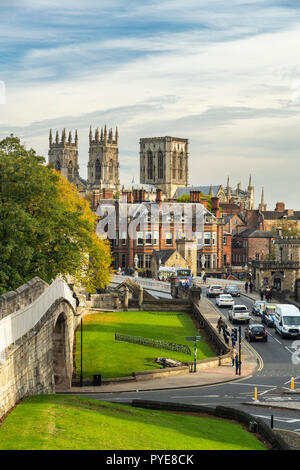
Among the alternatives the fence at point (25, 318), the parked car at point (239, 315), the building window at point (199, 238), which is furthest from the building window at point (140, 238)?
the fence at point (25, 318)

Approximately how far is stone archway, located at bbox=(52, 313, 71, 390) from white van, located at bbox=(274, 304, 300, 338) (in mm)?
20625

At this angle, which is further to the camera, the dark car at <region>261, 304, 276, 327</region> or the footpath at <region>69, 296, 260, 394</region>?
the dark car at <region>261, 304, 276, 327</region>

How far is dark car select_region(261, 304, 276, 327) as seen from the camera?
206ft

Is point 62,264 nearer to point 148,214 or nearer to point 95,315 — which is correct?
point 95,315

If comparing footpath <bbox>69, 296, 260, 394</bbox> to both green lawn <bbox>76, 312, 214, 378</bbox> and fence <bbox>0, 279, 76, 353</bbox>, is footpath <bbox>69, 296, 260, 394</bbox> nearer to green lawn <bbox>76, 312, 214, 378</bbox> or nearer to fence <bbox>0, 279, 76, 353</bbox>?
green lawn <bbox>76, 312, 214, 378</bbox>

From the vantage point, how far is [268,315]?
6431 cm

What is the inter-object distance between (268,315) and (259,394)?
25.2m

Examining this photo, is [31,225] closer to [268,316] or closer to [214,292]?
[268,316]

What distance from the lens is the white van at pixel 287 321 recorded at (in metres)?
56.8

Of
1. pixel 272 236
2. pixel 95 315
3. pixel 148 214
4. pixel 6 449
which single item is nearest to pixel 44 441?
pixel 6 449

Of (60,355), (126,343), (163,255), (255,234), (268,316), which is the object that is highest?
(255,234)

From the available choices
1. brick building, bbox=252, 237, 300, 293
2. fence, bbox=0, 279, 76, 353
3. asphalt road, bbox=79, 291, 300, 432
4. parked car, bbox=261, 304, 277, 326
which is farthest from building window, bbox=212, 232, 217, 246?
fence, bbox=0, 279, 76, 353

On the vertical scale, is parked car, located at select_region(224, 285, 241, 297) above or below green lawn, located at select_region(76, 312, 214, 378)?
above

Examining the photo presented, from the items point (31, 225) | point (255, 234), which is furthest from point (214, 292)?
point (255, 234)
